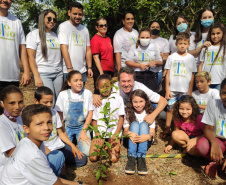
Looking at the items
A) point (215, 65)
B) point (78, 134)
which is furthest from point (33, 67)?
point (215, 65)

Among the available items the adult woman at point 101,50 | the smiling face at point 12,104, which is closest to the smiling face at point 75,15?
the adult woman at point 101,50

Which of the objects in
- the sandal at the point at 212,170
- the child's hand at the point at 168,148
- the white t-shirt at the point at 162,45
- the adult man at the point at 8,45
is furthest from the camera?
the white t-shirt at the point at 162,45

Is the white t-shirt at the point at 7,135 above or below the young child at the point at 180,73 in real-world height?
below

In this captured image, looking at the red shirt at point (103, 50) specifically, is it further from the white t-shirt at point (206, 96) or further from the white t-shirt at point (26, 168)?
the white t-shirt at point (26, 168)

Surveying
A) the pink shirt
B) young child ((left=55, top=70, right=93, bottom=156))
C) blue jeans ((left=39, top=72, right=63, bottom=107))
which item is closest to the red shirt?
blue jeans ((left=39, top=72, right=63, bottom=107))

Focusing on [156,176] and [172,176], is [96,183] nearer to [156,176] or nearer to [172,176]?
[156,176]

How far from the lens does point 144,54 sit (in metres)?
4.37

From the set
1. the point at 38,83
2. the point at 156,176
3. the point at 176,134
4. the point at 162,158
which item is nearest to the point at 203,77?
the point at 176,134

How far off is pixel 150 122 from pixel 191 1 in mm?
9001

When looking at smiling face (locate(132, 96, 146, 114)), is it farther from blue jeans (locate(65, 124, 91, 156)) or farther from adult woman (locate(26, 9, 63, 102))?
adult woman (locate(26, 9, 63, 102))

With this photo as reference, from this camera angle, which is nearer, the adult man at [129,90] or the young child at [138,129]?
the young child at [138,129]

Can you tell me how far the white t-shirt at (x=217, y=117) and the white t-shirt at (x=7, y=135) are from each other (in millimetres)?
2466

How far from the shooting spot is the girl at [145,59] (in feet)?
14.1

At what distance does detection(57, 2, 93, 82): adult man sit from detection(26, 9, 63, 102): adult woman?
0.45ft
